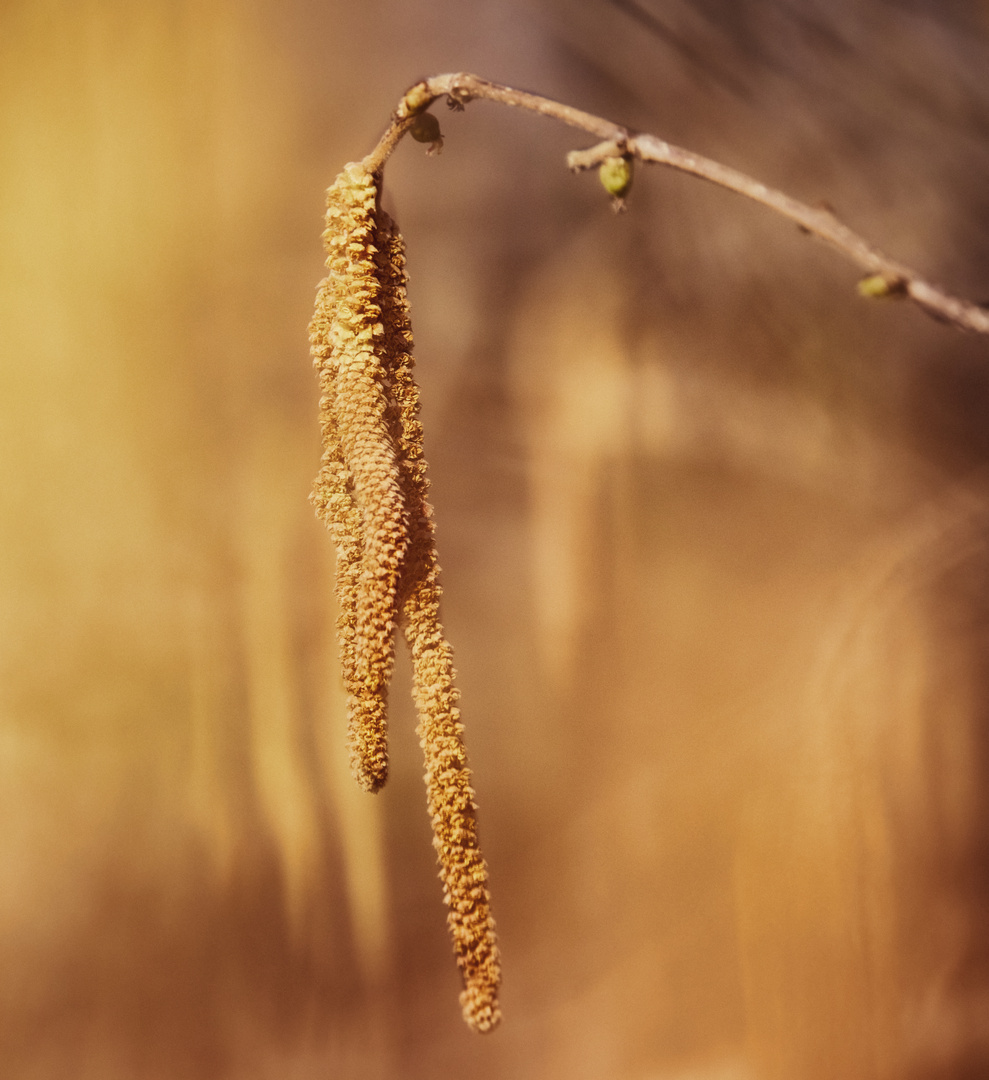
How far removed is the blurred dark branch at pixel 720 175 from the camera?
247mm

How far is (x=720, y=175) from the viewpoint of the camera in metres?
0.27

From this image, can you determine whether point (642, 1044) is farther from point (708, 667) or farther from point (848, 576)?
point (848, 576)

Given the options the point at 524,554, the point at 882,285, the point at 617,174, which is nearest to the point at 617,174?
the point at 617,174

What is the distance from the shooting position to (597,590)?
0.58 m

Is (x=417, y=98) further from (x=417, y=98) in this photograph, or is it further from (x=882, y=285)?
(x=882, y=285)

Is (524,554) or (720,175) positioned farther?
(524,554)

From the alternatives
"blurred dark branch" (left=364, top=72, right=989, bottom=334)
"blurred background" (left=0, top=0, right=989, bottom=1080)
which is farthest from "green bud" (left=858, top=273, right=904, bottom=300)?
"blurred background" (left=0, top=0, right=989, bottom=1080)

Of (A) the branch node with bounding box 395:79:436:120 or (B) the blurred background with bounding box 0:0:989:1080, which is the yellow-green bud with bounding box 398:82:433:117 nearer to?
(A) the branch node with bounding box 395:79:436:120

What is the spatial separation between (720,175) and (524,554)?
330 millimetres

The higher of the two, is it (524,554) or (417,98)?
(417,98)

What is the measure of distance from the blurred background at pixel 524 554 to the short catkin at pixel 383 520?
0.17 metres

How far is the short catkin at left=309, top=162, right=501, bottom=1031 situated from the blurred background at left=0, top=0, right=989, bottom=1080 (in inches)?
6.8

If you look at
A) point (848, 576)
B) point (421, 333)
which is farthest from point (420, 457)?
point (848, 576)

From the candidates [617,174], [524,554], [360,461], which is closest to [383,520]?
[360,461]
